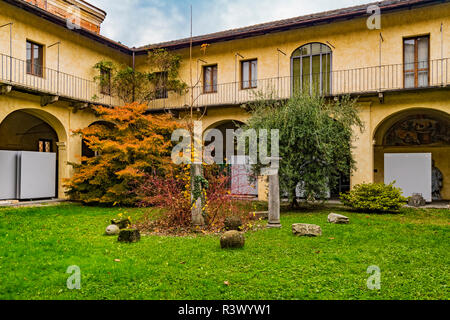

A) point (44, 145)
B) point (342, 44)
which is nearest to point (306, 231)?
point (342, 44)

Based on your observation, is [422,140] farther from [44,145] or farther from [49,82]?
[44,145]

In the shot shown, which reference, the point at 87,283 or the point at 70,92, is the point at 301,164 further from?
the point at 70,92

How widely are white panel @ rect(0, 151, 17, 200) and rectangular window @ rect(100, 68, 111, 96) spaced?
16.5 feet

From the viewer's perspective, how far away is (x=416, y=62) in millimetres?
14055

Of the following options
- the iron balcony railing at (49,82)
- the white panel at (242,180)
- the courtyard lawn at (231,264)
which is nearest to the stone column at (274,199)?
the courtyard lawn at (231,264)

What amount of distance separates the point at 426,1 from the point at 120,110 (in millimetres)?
12113

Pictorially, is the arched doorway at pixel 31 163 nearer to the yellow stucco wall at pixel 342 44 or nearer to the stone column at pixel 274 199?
the yellow stucco wall at pixel 342 44

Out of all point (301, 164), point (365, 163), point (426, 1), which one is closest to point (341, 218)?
point (301, 164)

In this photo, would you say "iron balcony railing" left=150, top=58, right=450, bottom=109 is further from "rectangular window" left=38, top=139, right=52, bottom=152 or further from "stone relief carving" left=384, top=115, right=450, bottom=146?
"rectangular window" left=38, top=139, right=52, bottom=152

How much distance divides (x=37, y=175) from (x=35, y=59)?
473 cm

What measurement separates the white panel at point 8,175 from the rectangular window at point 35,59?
3.42 m

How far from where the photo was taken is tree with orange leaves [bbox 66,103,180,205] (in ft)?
45.4

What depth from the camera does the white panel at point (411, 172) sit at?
15.3 m

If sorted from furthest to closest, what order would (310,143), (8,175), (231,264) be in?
(8,175) < (310,143) < (231,264)
